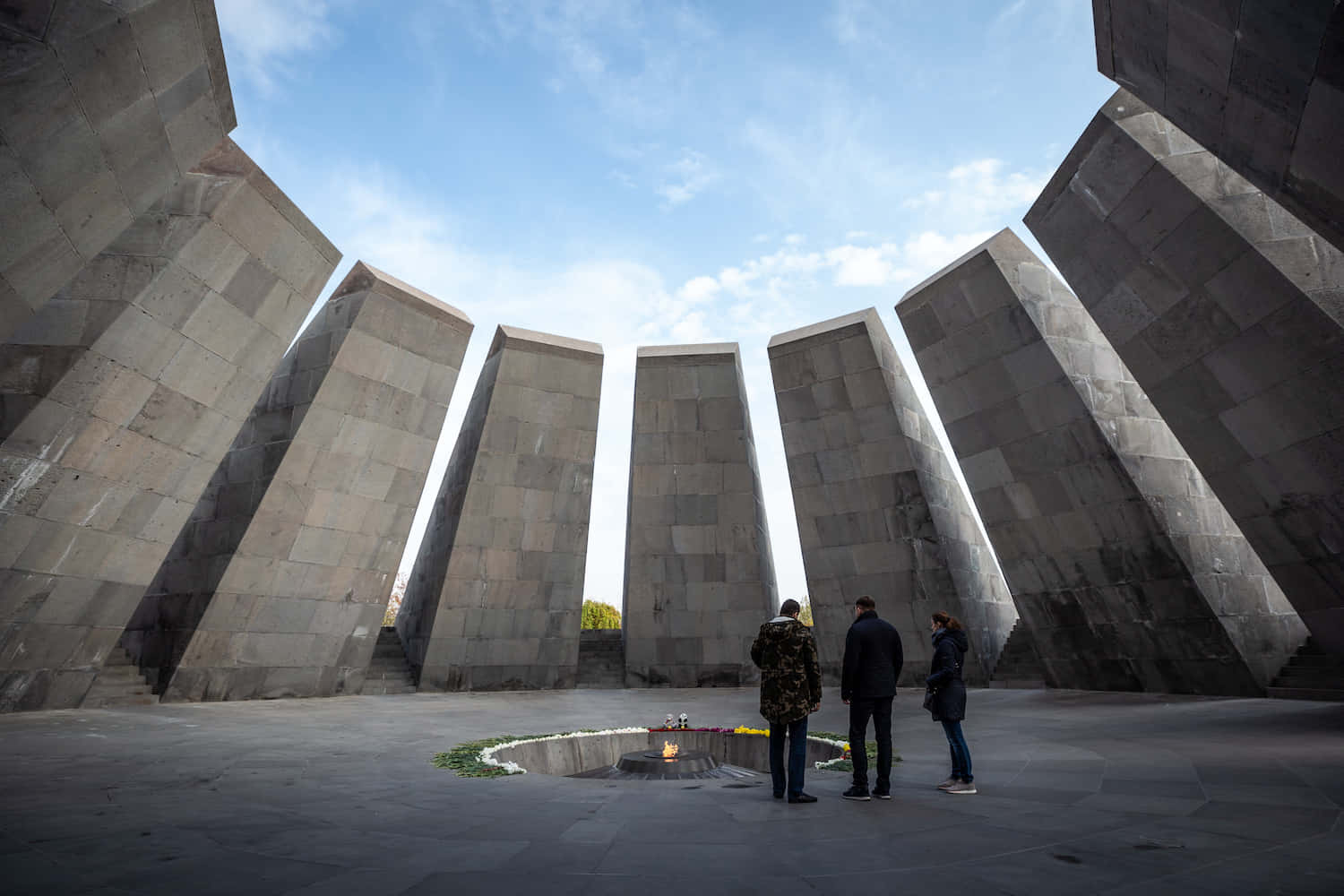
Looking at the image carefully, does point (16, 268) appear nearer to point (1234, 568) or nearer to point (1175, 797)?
point (1175, 797)

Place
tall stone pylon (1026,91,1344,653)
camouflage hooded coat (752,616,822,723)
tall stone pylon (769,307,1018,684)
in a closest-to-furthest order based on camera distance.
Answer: camouflage hooded coat (752,616,822,723)
tall stone pylon (1026,91,1344,653)
tall stone pylon (769,307,1018,684)

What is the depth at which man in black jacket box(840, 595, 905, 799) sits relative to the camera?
573cm

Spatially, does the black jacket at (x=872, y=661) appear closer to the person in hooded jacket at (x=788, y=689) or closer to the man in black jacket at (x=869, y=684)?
the man in black jacket at (x=869, y=684)

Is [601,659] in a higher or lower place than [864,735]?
higher

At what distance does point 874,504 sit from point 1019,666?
5.01 m

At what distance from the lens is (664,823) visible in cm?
486

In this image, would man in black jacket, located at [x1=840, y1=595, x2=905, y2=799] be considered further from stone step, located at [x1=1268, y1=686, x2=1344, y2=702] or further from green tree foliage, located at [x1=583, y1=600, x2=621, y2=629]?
green tree foliage, located at [x1=583, y1=600, x2=621, y2=629]

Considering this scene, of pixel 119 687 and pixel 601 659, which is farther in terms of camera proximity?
pixel 601 659

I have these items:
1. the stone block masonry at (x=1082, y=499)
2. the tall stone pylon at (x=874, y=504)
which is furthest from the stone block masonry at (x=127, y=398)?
the stone block masonry at (x=1082, y=499)

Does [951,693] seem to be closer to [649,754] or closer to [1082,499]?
[649,754]

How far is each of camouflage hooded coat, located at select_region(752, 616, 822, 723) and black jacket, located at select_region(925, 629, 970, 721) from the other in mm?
1056

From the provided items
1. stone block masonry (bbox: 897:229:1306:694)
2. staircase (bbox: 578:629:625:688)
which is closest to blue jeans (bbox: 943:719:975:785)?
stone block masonry (bbox: 897:229:1306:694)

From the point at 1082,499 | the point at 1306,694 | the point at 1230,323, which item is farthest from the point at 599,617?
the point at 1230,323

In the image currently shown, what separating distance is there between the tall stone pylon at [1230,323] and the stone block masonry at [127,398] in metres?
Result: 13.5
